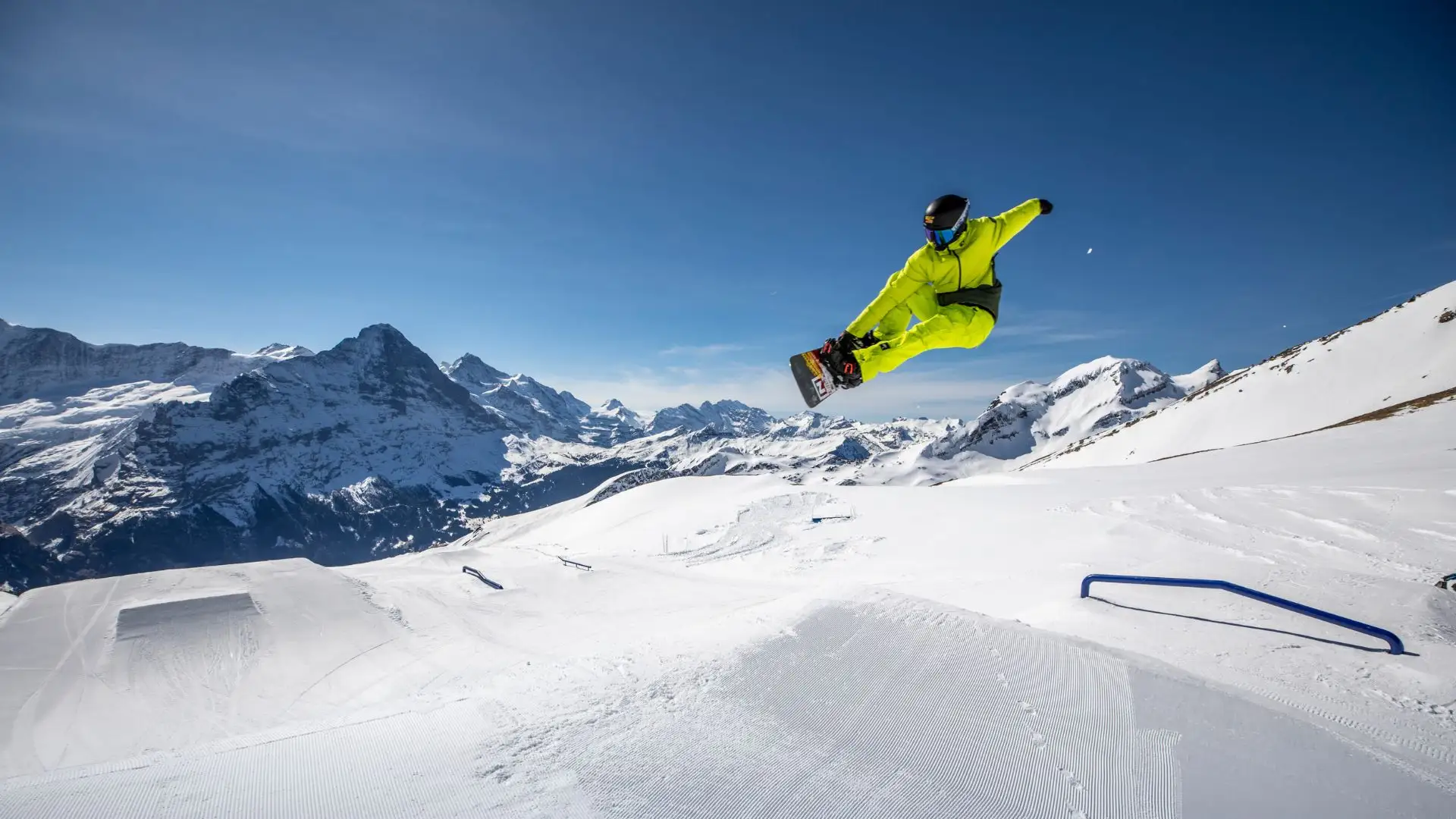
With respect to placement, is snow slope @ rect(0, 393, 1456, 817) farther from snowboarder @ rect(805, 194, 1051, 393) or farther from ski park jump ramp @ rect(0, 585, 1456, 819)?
snowboarder @ rect(805, 194, 1051, 393)

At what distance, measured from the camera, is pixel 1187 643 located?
16.8 feet

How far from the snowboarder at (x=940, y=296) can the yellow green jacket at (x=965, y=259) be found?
0.01m

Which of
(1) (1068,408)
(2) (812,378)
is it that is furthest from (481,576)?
(1) (1068,408)

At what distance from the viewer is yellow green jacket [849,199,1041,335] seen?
7988 mm

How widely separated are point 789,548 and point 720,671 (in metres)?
11.0

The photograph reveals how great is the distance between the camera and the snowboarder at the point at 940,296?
26.1 feet

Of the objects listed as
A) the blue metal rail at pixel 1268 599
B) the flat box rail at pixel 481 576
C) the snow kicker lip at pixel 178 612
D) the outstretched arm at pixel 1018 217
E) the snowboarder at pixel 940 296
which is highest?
the outstretched arm at pixel 1018 217

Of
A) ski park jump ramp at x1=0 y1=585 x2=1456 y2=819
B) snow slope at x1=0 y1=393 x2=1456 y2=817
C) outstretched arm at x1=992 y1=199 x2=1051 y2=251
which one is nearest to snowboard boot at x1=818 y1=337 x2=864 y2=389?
outstretched arm at x1=992 y1=199 x2=1051 y2=251

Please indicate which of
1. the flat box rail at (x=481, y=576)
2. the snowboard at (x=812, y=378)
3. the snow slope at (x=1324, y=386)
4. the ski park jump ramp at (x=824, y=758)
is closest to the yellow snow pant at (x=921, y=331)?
the snowboard at (x=812, y=378)

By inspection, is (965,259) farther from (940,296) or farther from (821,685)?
(821,685)

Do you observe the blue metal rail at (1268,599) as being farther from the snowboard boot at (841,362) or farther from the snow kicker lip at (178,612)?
the snow kicker lip at (178,612)

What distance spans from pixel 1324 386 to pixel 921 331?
205ft

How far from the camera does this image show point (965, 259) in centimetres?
802

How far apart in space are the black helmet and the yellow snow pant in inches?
35.4
